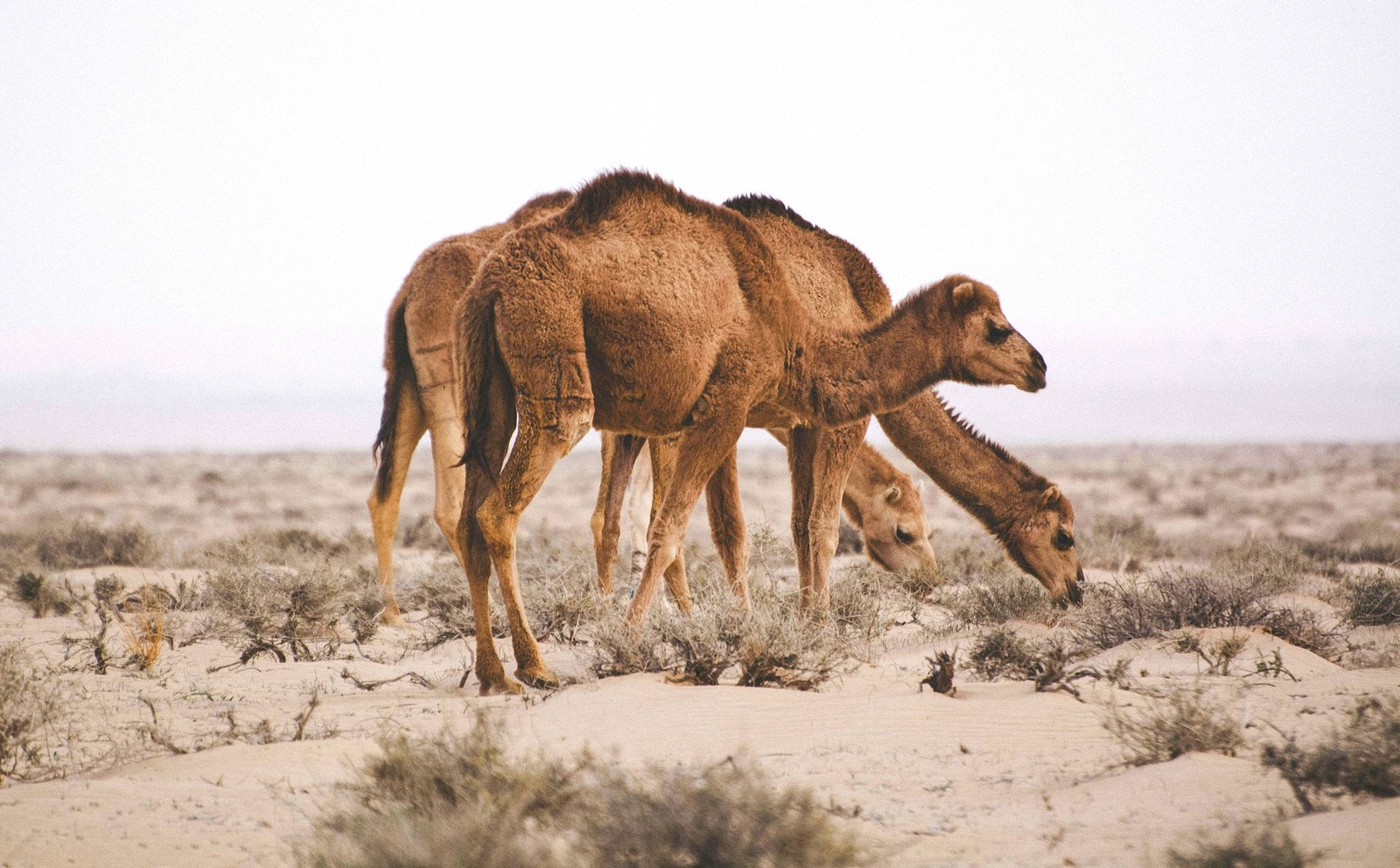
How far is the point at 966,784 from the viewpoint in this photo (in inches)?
185

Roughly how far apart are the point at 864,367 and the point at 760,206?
5.53 feet

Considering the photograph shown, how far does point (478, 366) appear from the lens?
6566 mm

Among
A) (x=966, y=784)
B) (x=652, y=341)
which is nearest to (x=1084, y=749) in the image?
(x=966, y=784)

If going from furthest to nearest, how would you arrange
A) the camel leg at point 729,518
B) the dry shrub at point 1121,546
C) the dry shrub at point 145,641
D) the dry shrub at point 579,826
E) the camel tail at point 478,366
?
the dry shrub at point 1121,546, the camel leg at point 729,518, the dry shrub at point 145,641, the camel tail at point 478,366, the dry shrub at point 579,826

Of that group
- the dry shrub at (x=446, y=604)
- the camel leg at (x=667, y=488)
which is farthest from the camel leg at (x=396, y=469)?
the camel leg at (x=667, y=488)

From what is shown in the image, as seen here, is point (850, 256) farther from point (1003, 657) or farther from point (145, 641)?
point (145, 641)

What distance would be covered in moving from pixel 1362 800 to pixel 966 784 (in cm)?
140

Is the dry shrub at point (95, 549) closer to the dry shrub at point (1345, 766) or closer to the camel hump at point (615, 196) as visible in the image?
the camel hump at point (615, 196)

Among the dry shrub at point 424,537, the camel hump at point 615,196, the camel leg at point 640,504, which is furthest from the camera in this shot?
the dry shrub at point 424,537

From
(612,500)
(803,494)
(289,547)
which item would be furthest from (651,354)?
(289,547)

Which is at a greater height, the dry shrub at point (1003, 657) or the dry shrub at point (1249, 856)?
the dry shrub at point (1249, 856)

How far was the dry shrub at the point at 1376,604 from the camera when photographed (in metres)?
8.76

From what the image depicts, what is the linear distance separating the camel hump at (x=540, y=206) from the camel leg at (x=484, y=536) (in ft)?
10.2

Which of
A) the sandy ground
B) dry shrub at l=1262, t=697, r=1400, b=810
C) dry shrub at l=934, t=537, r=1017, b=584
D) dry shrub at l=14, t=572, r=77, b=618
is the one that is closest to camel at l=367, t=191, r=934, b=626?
the sandy ground
